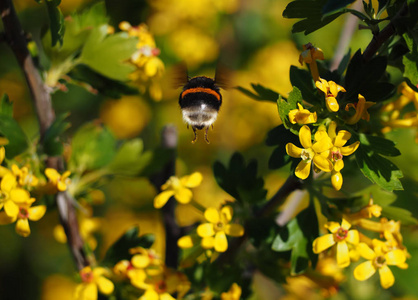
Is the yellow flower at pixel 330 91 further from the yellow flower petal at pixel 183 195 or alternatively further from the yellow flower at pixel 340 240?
the yellow flower petal at pixel 183 195

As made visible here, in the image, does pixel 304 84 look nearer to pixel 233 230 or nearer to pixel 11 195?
pixel 233 230

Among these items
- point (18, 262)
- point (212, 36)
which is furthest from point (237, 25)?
point (18, 262)

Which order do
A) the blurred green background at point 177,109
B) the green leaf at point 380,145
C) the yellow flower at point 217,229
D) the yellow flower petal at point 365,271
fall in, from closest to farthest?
1. the green leaf at point 380,145
2. the yellow flower petal at point 365,271
3. the yellow flower at point 217,229
4. the blurred green background at point 177,109

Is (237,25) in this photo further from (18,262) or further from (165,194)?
(18,262)

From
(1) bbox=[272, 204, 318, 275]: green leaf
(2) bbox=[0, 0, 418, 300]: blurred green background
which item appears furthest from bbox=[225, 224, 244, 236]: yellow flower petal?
(2) bbox=[0, 0, 418, 300]: blurred green background

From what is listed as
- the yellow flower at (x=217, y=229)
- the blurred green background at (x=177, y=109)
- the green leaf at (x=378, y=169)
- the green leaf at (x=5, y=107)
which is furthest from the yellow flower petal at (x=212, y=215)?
the blurred green background at (x=177, y=109)
